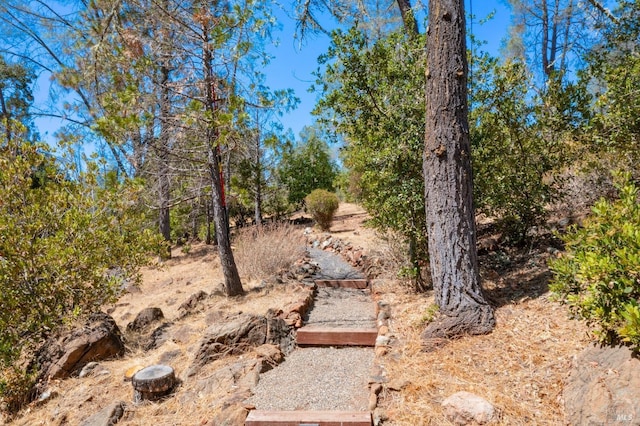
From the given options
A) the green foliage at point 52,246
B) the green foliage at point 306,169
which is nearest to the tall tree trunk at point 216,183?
the green foliage at point 52,246

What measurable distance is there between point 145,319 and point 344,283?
128 inches

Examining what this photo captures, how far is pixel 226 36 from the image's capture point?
4.71 m

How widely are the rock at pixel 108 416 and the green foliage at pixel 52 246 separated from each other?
3.73 feet

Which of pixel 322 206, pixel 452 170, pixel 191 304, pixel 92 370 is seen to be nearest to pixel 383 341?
pixel 452 170

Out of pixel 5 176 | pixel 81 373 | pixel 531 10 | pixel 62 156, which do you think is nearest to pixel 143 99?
pixel 62 156

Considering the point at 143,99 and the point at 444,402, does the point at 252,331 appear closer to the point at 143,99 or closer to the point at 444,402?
the point at 444,402

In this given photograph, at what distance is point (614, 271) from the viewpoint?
79.0 inches

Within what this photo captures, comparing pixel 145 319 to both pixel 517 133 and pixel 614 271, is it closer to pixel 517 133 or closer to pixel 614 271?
pixel 614 271

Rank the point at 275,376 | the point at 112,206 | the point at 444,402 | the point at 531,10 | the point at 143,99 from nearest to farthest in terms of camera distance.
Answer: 1. the point at 444,402
2. the point at 275,376
3. the point at 112,206
4. the point at 143,99
5. the point at 531,10

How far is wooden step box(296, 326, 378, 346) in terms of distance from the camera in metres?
4.04

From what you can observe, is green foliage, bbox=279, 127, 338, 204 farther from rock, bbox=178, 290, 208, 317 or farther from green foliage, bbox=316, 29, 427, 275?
green foliage, bbox=316, 29, 427, 275

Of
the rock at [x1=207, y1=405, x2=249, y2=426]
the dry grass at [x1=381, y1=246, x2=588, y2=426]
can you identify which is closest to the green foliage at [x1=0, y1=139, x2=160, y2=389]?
the rock at [x1=207, y1=405, x2=249, y2=426]

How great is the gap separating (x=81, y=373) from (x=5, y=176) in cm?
237

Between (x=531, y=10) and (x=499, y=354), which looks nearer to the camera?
(x=499, y=354)
